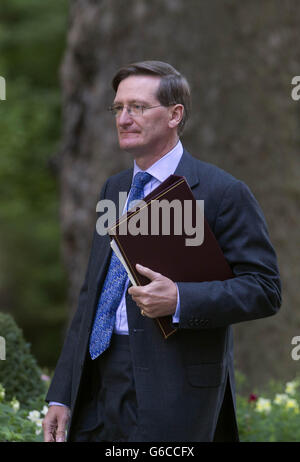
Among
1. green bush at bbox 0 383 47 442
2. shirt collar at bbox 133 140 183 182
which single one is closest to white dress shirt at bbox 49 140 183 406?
shirt collar at bbox 133 140 183 182

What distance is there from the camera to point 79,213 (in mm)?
8781

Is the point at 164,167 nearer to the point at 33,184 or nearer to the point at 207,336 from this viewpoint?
the point at 207,336

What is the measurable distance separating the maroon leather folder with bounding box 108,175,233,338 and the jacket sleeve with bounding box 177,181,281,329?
7 cm

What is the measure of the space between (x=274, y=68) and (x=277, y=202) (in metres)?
1.45

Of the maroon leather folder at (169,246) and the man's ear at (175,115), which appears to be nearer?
the maroon leather folder at (169,246)

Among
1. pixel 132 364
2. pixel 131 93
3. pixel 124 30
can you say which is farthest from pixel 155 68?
pixel 124 30

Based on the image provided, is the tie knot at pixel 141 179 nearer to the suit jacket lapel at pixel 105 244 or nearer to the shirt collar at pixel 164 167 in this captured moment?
the shirt collar at pixel 164 167

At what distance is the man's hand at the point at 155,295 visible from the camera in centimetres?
278

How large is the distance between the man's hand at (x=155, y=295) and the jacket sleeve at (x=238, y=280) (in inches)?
1.6

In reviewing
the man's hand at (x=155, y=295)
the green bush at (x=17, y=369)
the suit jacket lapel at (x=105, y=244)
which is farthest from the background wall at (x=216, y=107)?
the man's hand at (x=155, y=295)

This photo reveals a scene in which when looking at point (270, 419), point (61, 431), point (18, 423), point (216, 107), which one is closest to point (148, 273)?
point (61, 431)

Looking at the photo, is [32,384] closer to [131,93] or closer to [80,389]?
[80,389]

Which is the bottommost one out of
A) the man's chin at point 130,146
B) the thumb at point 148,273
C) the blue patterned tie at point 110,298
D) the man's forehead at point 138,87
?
the blue patterned tie at point 110,298

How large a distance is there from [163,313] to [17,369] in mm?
2034
